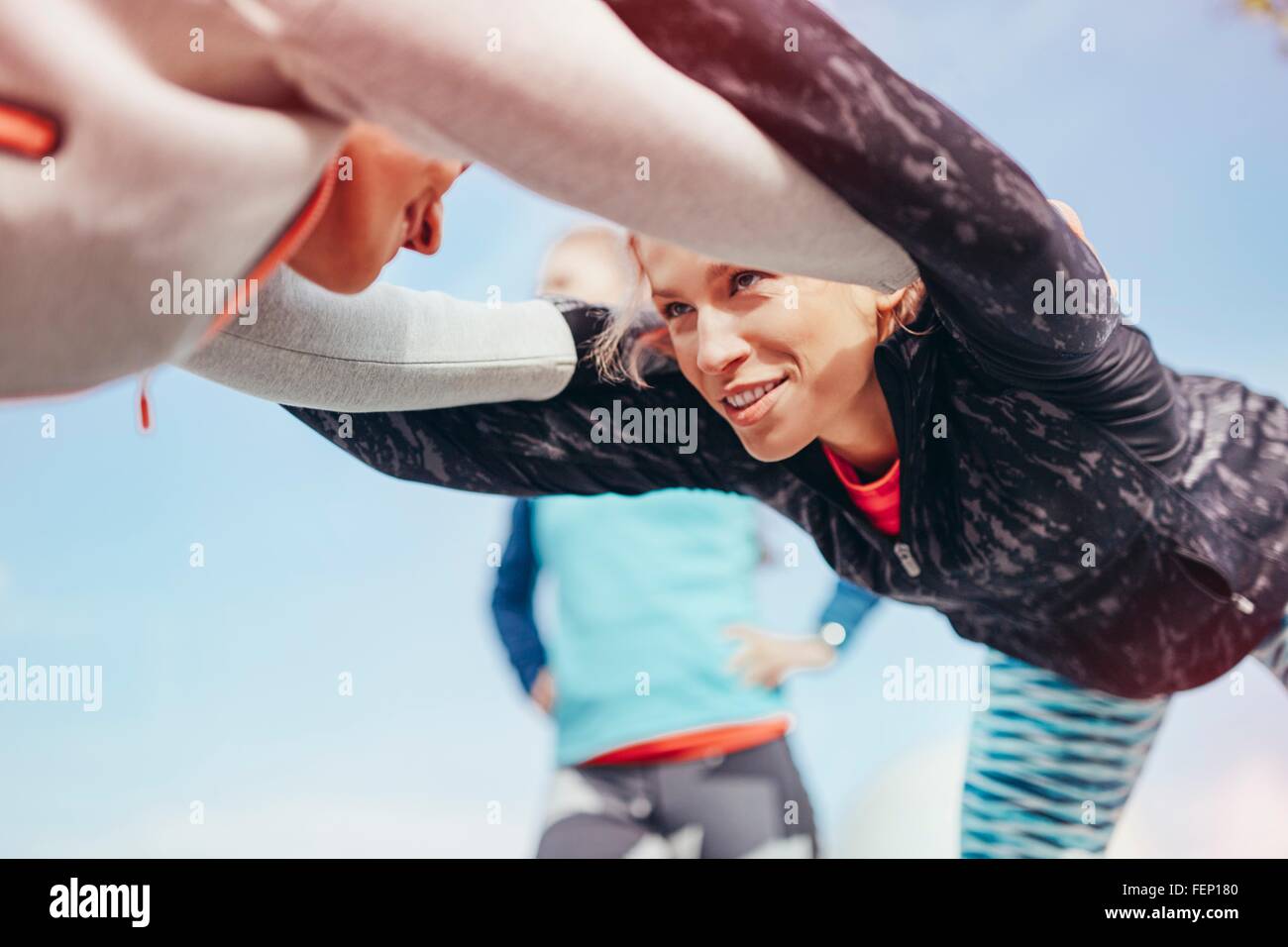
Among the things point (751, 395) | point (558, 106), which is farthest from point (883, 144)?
point (751, 395)

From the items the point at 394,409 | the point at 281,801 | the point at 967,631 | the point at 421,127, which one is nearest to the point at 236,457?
the point at 281,801

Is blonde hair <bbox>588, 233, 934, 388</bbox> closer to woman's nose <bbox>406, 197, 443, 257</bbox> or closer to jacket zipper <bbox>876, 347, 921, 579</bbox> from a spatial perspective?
jacket zipper <bbox>876, 347, 921, 579</bbox>

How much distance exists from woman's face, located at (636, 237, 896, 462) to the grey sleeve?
150mm

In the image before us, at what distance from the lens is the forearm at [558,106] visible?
57cm

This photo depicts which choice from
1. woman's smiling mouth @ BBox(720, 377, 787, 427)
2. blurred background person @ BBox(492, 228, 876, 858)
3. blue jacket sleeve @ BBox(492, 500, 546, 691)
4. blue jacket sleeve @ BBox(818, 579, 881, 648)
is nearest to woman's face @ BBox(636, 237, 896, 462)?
woman's smiling mouth @ BBox(720, 377, 787, 427)

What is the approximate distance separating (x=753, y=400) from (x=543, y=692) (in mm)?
756

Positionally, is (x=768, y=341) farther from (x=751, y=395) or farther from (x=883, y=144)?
(x=883, y=144)

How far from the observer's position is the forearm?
22.5 inches

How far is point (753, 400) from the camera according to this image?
46.9 inches

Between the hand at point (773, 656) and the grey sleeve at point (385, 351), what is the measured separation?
0.67 meters

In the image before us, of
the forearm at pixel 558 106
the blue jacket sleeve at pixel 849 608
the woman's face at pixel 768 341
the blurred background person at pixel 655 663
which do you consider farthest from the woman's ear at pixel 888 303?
the blue jacket sleeve at pixel 849 608

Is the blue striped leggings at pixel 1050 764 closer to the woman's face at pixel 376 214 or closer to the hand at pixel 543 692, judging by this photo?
the hand at pixel 543 692

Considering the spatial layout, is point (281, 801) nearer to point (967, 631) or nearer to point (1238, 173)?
point (967, 631)

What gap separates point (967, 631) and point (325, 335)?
0.88 metres
